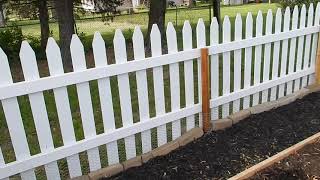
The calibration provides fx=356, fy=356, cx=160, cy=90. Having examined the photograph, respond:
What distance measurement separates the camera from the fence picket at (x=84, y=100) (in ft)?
9.70

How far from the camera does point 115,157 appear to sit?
3.46 meters

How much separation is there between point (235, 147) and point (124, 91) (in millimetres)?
1258

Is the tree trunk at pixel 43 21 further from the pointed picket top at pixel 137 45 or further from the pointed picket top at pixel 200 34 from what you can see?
the pointed picket top at pixel 137 45

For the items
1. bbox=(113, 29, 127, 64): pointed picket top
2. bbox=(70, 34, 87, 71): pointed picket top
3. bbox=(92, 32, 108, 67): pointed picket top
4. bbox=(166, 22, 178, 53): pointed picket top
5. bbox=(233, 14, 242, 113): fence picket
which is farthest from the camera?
bbox=(233, 14, 242, 113): fence picket

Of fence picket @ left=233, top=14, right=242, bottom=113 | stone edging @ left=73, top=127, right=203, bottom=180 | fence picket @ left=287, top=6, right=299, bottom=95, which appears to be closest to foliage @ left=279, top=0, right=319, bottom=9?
fence picket @ left=287, top=6, right=299, bottom=95

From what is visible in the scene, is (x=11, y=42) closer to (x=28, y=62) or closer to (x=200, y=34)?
(x=200, y=34)

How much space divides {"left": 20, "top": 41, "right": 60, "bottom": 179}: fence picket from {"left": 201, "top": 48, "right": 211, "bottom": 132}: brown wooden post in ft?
5.48

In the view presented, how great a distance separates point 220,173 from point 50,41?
1.84 metres

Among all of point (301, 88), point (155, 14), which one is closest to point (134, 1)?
point (155, 14)

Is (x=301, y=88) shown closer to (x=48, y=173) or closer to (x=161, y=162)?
(x=161, y=162)

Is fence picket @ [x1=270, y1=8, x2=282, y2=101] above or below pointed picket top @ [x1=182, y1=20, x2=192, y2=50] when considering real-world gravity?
below

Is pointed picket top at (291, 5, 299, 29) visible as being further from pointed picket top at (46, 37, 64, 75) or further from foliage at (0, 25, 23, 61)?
foliage at (0, 25, 23, 61)

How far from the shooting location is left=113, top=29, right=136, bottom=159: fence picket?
3.18 metres

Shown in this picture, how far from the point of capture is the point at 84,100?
3115 mm
